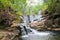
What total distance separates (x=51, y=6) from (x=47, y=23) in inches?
159

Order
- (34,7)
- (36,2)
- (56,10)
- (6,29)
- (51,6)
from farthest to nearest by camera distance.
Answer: (36,2) → (34,7) → (51,6) → (56,10) → (6,29)

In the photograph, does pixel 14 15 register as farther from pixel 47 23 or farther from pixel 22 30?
pixel 47 23

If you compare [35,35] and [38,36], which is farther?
[35,35]

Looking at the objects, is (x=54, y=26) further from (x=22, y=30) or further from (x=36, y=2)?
(x=36, y=2)

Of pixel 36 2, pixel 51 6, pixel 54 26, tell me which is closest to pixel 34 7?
pixel 36 2

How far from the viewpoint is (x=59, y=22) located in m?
30.8

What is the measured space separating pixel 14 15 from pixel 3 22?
3.00m

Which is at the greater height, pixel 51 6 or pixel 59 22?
pixel 51 6

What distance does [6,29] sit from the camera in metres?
22.4

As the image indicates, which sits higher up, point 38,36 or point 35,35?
point 38,36

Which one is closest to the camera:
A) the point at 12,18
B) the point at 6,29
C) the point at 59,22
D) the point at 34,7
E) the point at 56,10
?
the point at 6,29

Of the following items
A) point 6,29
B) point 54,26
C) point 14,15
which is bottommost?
point 54,26

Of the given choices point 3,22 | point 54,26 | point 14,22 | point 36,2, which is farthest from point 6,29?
point 36,2

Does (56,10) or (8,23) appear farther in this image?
(56,10)
